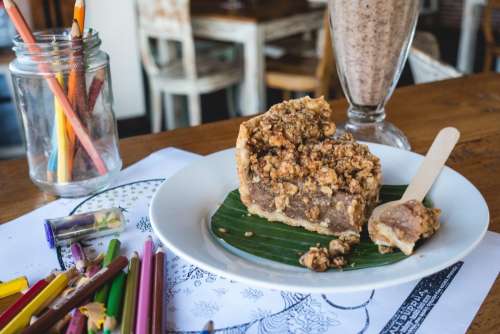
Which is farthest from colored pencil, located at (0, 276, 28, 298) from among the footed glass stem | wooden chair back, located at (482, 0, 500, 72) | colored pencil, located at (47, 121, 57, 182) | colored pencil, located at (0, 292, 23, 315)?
wooden chair back, located at (482, 0, 500, 72)

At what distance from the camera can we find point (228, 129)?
3.13ft

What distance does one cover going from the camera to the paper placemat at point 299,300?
483 mm

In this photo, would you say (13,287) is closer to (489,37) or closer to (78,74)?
(78,74)

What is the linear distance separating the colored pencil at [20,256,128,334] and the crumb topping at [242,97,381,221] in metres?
0.18

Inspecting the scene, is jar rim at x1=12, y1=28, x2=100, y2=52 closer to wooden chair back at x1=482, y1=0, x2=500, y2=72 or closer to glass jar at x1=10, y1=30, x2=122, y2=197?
glass jar at x1=10, y1=30, x2=122, y2=197

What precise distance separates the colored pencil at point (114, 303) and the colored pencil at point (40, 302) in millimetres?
49

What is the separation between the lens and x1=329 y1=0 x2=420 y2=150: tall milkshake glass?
749mm

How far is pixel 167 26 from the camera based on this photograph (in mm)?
2455

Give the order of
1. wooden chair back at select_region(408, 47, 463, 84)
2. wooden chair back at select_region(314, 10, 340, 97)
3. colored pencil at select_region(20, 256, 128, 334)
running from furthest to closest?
wooden chair back at select_region(314, 10, 340, 97) < wooden chair back at select_region(408, 47, 463, 84) < colored pencil at select_region(20, 256, 128, 334)

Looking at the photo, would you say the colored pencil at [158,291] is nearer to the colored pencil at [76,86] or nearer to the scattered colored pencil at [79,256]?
the scattered colored pencil at [79,256]

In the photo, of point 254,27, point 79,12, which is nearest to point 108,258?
point 79,12

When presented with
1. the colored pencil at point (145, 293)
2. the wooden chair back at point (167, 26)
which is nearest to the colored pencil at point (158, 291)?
the colored pencil at point (145, 293)

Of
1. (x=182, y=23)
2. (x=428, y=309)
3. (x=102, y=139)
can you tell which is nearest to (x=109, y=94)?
(x=102, y=139)

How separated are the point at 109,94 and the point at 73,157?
0.36 ft
